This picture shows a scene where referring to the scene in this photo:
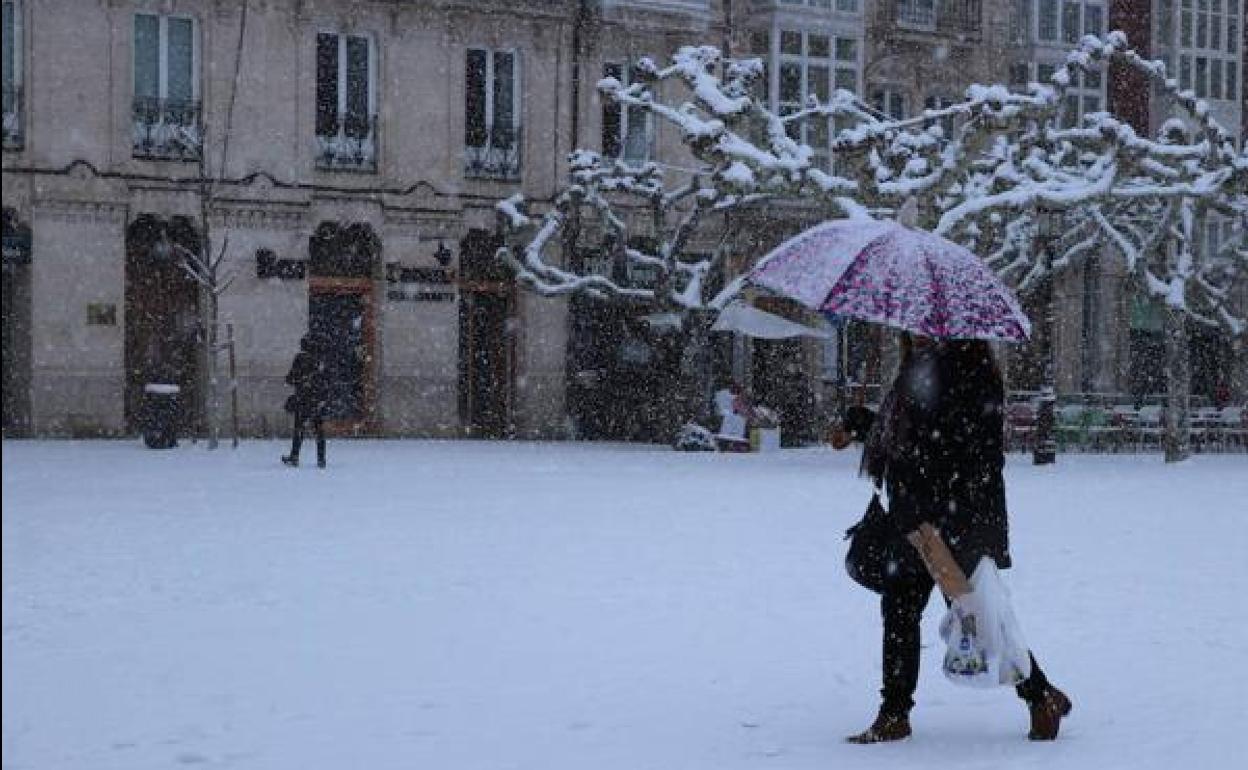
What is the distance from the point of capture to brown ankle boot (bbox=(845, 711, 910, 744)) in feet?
22.3

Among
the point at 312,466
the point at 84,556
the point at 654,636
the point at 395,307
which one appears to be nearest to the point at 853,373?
the point at 395,307

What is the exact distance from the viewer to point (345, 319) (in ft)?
115

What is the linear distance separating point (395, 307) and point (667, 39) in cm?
746

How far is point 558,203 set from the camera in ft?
108

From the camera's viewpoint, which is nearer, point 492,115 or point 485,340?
point 492,115

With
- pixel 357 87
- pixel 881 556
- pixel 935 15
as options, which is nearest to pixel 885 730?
pixel 881 556

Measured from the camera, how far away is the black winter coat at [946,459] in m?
6.62

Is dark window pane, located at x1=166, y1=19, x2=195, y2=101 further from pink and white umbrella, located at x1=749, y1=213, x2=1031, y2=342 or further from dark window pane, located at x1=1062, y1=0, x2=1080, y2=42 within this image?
pink and white umbrella, located at x1=749, y1=213, x2=1031, y2=342

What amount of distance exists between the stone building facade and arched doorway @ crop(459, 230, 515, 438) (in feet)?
0.13

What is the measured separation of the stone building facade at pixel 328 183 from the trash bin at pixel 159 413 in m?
2.96

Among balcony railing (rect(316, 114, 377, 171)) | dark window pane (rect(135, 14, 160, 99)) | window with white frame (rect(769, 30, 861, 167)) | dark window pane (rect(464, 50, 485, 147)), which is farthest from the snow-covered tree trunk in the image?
dark window pane (rect(135, 14, 160, 99))

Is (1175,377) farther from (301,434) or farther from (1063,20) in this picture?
(1063,20)

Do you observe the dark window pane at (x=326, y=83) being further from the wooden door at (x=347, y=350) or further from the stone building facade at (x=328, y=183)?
the wooden door at (x=347, y=350)

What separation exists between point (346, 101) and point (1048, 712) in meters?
29.4
